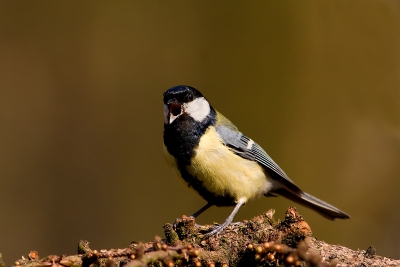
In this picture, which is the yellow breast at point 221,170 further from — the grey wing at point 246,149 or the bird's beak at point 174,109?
the bird's beak at point 174,109

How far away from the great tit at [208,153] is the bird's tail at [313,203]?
1.02 ft

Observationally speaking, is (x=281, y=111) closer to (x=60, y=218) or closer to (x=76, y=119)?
(x=76, y=119)

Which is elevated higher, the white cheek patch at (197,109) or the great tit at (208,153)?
the white cheek patch at (197,109)

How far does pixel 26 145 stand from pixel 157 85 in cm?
115

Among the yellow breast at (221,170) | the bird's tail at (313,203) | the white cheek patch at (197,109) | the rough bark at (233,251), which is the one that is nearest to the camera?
the rough bark at (233,251)

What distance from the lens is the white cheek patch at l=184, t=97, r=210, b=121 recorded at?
7.19 feet

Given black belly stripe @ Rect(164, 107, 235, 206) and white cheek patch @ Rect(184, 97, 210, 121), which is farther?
white cheek patch @ Rect(184, 97, 210, 121)

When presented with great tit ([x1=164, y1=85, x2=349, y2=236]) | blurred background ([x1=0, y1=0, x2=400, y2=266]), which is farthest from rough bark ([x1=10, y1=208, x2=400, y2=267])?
blurred background ([x1=0, y1=0, x2=400, y2=266])

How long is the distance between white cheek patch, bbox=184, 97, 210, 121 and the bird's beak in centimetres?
4

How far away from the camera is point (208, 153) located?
6.91 feet

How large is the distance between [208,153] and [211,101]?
154 centimetres

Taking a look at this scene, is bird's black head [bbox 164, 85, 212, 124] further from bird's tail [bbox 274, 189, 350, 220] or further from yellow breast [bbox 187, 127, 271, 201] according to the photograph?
bird's tail [bbox 274, 189, 350, 220]

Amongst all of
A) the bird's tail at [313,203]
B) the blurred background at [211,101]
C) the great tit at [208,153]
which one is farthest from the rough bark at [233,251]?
the blurred background at [211,101]

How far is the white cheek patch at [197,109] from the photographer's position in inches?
86.3
